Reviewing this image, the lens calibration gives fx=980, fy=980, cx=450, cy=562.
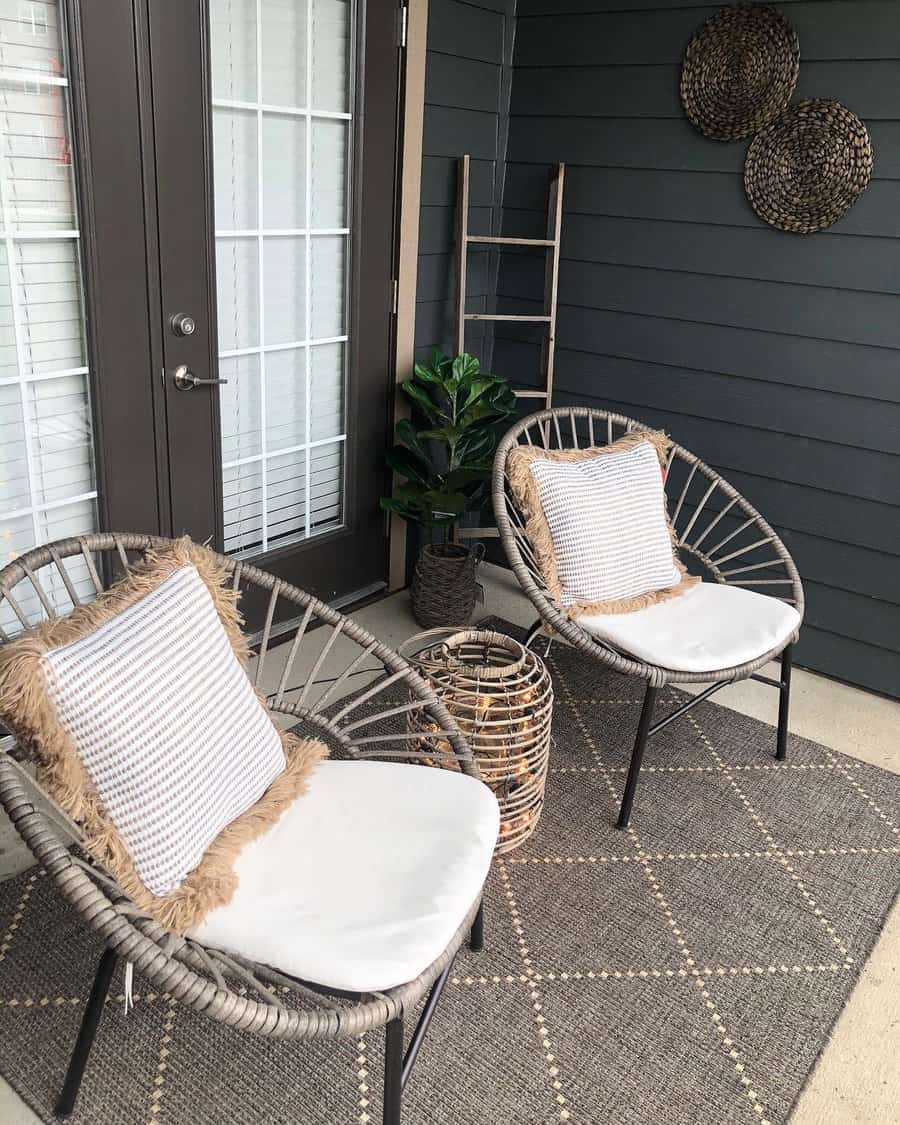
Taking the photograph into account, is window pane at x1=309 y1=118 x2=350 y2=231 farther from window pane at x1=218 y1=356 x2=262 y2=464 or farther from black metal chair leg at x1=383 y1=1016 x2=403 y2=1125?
black metal chair leg at x1=383 y1=1016 x2=403 y2=1125

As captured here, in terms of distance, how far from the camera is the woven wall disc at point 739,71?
2.69 meters

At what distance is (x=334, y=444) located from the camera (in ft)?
10.2

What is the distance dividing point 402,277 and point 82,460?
1.22 metres

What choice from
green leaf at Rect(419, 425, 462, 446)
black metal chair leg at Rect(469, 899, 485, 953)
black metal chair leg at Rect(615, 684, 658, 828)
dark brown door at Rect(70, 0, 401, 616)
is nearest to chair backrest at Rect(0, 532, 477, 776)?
Result: dark brown door at Rect(70, 0, 401, 616)

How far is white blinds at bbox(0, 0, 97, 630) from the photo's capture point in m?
2.01

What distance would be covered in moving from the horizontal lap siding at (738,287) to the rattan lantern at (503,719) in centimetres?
127

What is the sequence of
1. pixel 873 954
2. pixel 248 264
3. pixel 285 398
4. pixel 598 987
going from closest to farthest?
pixel 598 987 < pixel 873 954 < pixel 248 264 < pixel 285 398

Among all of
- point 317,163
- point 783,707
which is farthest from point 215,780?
point 317,163

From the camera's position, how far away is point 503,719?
2.15m

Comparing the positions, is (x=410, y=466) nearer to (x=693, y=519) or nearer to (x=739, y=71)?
(x=693, y=519)

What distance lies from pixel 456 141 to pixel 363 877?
250cm

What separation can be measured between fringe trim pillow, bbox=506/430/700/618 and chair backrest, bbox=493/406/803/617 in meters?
0.05

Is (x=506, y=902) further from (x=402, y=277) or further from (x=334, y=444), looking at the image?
(x=402, y=277)

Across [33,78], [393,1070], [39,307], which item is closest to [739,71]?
[33,78]
